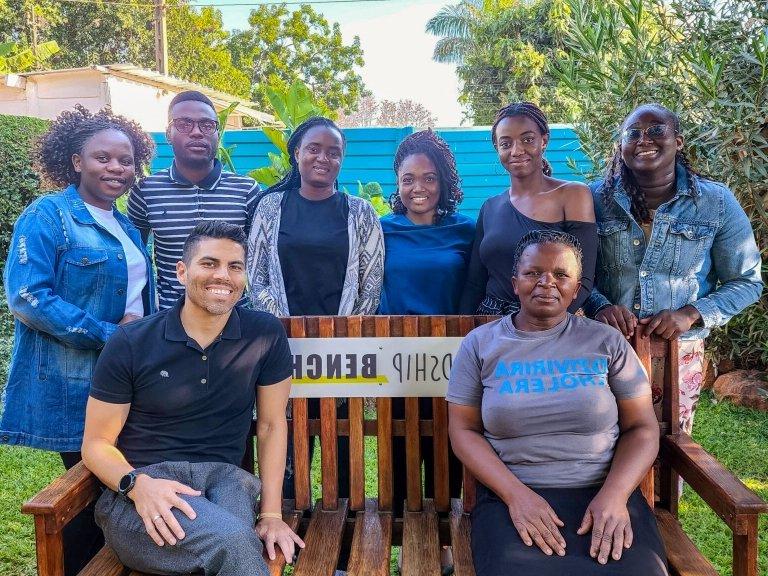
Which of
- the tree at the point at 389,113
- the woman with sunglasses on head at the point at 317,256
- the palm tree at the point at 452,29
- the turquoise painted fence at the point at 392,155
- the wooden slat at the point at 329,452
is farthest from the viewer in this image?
the tree at the point at 389,113

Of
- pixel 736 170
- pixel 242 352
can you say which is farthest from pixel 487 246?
pixel 736 170

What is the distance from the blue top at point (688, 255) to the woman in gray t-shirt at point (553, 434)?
0.55 meters

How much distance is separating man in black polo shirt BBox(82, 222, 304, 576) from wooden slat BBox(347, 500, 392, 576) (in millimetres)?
231

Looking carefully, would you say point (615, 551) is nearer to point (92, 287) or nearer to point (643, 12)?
point (92, 287)

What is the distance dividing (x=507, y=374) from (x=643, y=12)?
15.6 feet

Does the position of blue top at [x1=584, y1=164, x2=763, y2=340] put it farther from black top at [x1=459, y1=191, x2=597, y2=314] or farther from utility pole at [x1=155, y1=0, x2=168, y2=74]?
utility pole at [x1=155, y1=0, x2=168, y2=74]

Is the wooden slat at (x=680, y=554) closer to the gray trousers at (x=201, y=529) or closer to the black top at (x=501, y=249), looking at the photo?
the black top at (x=501, y=249)

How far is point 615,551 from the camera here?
2.16 meters

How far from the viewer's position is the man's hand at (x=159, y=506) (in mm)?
2170

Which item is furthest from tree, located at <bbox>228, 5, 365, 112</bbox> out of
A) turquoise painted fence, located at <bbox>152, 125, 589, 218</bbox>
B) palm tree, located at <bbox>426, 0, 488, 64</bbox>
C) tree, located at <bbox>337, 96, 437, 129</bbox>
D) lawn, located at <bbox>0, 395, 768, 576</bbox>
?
lawn, located at <bbox>0, 395, 768, 576</bbox>

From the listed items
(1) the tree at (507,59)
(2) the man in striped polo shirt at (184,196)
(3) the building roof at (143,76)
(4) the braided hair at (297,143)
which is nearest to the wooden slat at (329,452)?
(2) the man in striped polo shirt at (184,196)

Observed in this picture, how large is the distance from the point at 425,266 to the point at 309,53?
27.0 meters

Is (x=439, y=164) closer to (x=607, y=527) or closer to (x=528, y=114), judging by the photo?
(x=528, y=114)

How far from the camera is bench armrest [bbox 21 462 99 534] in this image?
2.15 meters
